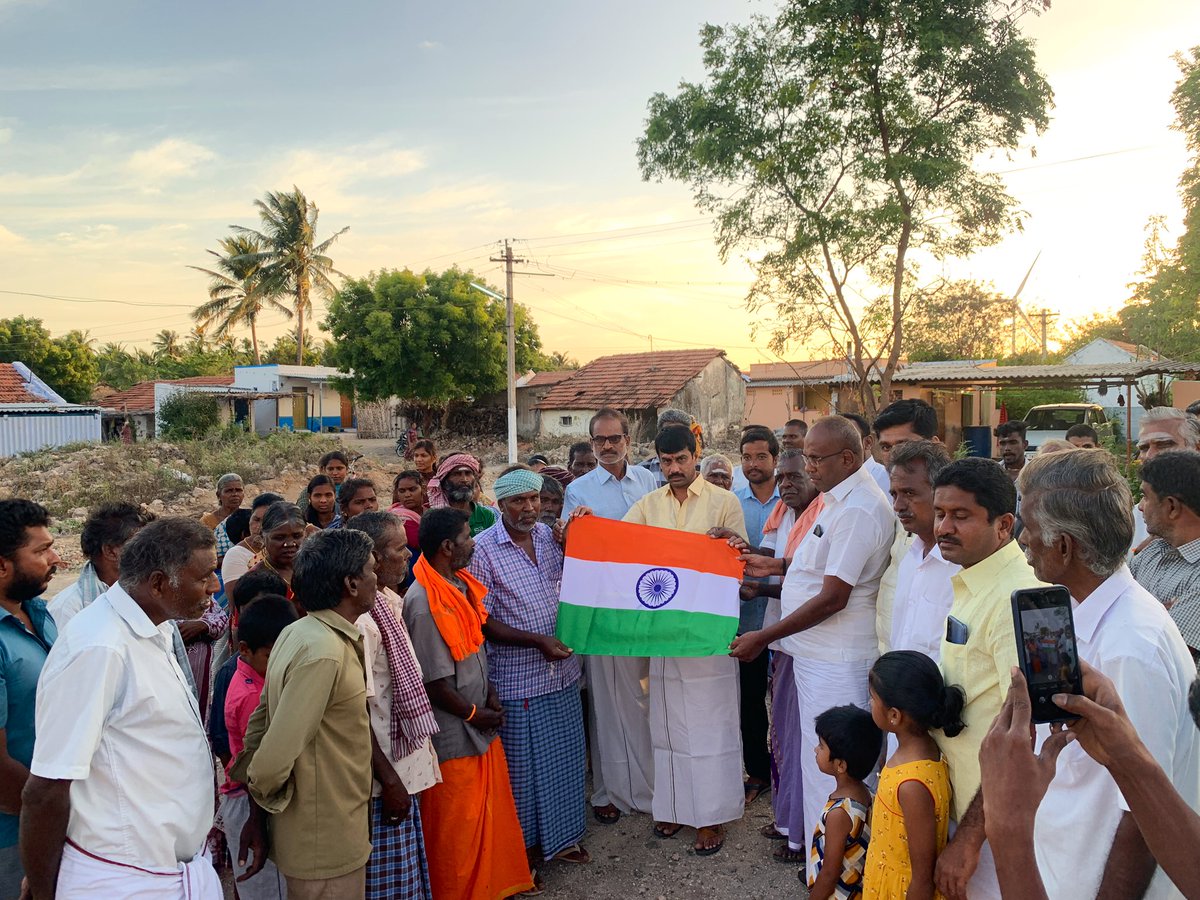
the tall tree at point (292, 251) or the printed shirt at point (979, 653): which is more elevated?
the tall tree at point (292, 251)

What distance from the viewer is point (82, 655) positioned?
2.29 m

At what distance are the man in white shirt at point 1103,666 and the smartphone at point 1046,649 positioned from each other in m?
0.37

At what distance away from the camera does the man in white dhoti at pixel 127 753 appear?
7.38 ft

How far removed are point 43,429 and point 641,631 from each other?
95.0ft

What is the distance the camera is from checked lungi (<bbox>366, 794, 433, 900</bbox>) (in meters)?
3.43

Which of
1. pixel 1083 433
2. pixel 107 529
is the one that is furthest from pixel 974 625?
pixel 1083 433

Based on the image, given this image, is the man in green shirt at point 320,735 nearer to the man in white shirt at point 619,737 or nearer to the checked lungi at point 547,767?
the checked lungi at point 547,767

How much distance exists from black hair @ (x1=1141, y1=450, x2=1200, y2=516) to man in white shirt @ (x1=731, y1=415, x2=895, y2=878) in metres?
1.08

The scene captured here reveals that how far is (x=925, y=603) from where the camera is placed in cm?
316

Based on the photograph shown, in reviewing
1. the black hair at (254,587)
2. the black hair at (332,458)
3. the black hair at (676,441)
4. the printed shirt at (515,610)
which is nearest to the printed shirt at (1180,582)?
the black hair at (676,441)

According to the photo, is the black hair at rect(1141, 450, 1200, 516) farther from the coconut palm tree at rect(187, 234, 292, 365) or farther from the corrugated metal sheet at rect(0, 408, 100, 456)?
the coconut palm tree at rect(187, 234, 292, 365)

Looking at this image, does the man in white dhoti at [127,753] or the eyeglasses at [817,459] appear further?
the eyeglasses at [817,459]

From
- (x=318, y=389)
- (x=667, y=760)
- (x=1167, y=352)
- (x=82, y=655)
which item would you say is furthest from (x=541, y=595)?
(x=318, y=389)

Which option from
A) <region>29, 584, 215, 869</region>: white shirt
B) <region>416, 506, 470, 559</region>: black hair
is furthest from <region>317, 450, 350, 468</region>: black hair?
<region>29, 584, 215, 869</region>: white shirt
